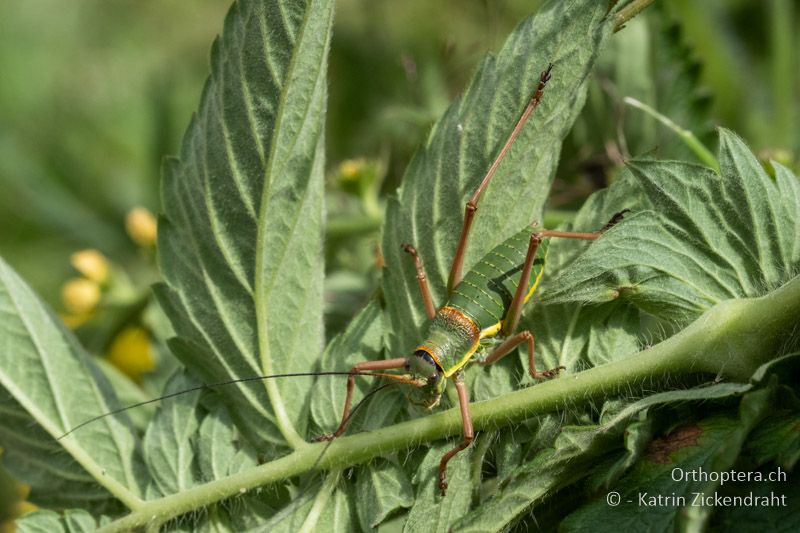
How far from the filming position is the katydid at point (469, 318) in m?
1.75

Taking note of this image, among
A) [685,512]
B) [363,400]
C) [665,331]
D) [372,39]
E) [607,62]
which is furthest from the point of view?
[372,39]

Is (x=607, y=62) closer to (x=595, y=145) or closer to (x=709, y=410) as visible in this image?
(x=595, y=145)

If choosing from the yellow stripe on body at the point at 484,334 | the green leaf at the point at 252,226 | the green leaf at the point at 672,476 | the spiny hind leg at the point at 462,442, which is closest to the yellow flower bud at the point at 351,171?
the green leaf at the point at 252,226

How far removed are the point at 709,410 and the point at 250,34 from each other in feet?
4.28

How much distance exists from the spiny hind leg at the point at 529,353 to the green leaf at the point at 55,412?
38.5 inches

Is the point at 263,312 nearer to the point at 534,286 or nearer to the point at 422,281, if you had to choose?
the point at 422,281

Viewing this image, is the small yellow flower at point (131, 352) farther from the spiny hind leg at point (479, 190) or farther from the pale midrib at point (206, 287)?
the spiny hind leg at point (479, 190)

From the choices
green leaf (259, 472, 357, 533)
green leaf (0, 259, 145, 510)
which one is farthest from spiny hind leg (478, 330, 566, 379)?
green leaf (0, 259, 145, 510)

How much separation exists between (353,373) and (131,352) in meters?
1.73

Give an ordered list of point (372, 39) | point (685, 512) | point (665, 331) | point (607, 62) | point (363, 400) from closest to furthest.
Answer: point (685, 512)
point (665, 331)
point (363, 400)
point (607, 62)
point (372, 39)

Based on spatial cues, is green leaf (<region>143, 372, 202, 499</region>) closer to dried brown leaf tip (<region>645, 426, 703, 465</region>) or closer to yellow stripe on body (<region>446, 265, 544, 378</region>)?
yellow stripe on body (<region>446, 265, 544, 378</region>)

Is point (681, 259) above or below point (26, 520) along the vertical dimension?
above

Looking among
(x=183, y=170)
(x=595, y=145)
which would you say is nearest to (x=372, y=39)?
(x=595, y=145)

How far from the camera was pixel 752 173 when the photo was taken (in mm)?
1555
